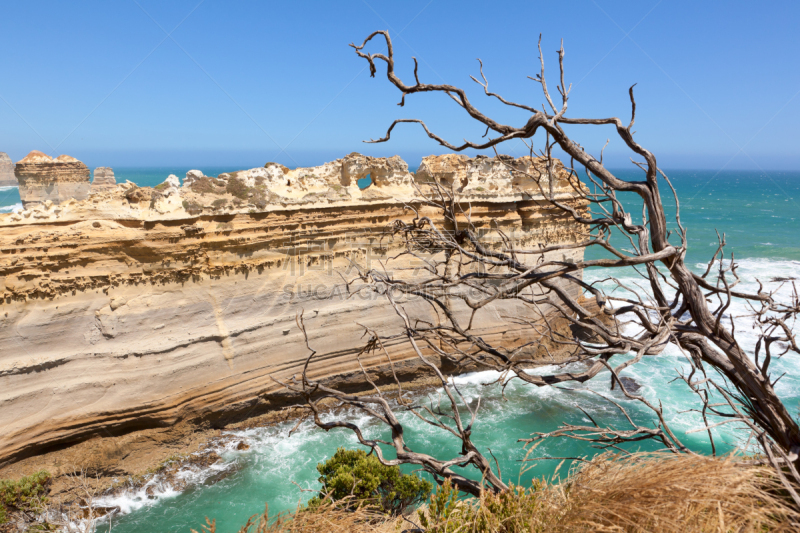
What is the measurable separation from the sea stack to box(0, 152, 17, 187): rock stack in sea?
3081 centimetres

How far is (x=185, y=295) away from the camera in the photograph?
10.1m

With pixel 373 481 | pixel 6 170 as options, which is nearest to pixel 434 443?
pixel 373 481

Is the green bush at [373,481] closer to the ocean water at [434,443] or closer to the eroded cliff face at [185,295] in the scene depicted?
the ocean water at [434,443]

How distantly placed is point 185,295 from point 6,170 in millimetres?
49919

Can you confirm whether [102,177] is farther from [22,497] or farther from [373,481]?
[373,481]

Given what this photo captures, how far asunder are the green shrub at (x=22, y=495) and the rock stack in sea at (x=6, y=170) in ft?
158

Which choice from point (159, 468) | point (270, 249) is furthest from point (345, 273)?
point (159, 468)

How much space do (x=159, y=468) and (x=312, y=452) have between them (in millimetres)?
3238

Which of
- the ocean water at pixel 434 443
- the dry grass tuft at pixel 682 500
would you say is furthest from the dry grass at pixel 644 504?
the ocean water at pixel 434 443

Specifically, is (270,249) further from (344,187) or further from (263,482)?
(263,482)

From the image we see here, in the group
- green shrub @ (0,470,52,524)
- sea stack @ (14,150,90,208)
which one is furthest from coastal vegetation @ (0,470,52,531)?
sea stack @ (14,150,90,208)

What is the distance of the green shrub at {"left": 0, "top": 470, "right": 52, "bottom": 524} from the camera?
8062mm

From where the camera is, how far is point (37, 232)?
8.58 m

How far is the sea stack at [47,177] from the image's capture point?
2025 cm
